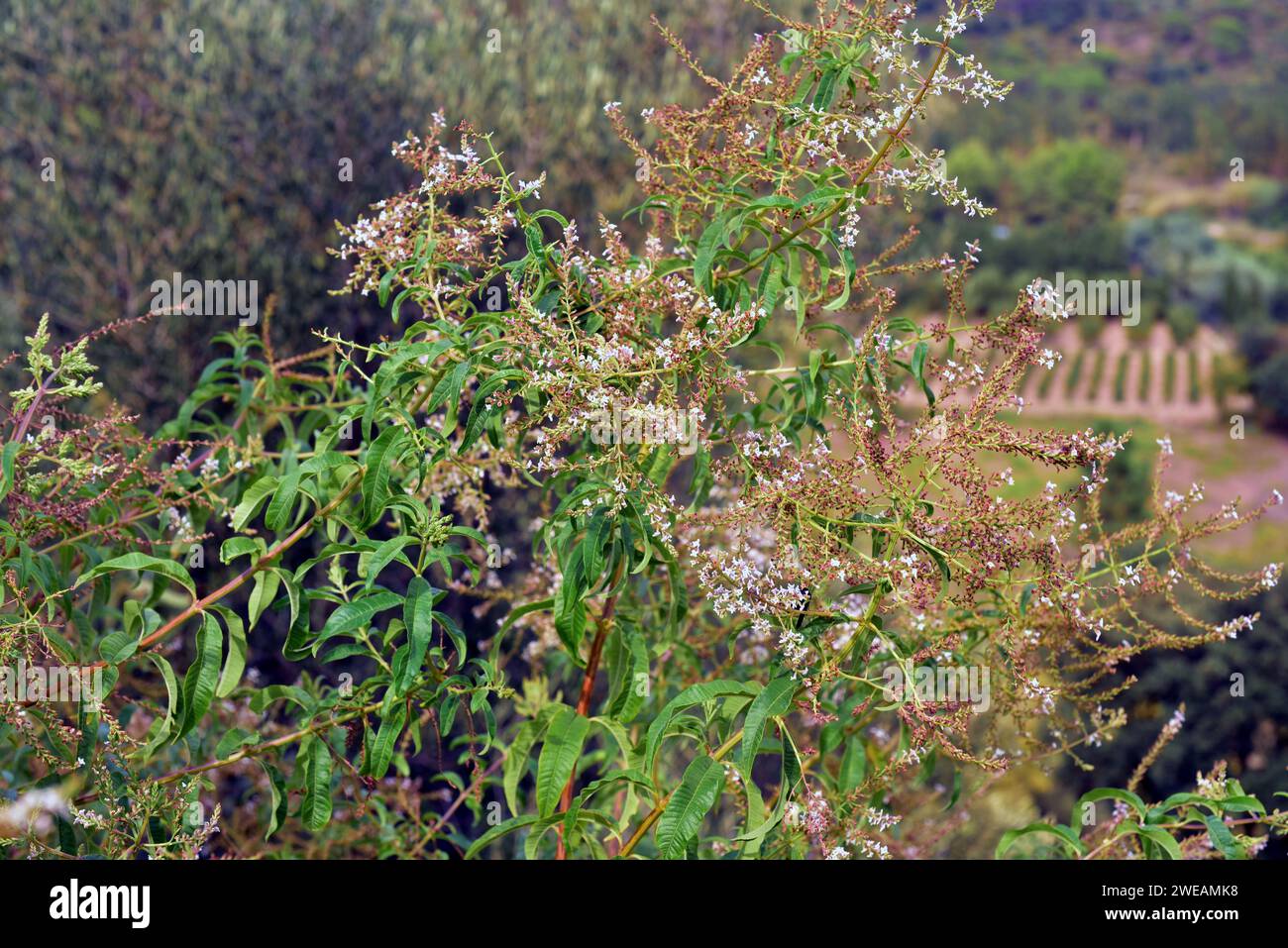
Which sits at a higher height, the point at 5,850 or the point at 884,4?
the point at 884,4

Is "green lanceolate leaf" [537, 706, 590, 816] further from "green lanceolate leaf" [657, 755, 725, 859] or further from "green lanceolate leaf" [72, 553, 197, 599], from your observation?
"green lanceolate leaf" [72, 553, 197, 599]

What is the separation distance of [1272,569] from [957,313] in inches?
32.4

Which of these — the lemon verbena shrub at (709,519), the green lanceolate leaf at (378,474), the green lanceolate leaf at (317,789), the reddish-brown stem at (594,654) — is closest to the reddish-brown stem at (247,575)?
the lemon verbena shrub at (709,519)

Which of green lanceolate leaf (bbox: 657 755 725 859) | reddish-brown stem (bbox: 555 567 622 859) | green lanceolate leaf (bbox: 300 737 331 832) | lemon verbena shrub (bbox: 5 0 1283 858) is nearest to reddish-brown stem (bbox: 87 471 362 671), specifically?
lemon verbena shrub (bbox: 5 0 1283 858)

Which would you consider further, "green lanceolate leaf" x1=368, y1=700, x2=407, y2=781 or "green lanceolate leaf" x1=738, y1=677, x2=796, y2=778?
"green lanceolate leaf" x1=368, y1=700, x2=407, y2=781

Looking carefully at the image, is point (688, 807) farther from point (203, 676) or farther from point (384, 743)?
point (203, 676)

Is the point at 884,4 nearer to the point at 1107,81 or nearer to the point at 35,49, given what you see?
the point at 35,49

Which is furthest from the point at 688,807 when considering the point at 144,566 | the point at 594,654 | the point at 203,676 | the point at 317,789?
the point at 144,566

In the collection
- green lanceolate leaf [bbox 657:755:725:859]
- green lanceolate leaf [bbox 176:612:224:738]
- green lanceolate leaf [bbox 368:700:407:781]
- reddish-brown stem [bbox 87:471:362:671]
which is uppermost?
reddish-brown stem [bbox 87:471:362:671]

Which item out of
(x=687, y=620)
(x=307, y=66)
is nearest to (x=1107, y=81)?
(x=307, y=66)

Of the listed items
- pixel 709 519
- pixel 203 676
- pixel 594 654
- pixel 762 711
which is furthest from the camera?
pixel 594 654

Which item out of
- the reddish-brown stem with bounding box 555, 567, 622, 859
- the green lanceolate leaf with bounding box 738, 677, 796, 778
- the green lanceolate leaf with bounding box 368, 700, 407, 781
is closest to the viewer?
the green lanceolate leaf with bounding box 738, 677, 796, 778

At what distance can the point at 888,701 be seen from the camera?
2.27m
